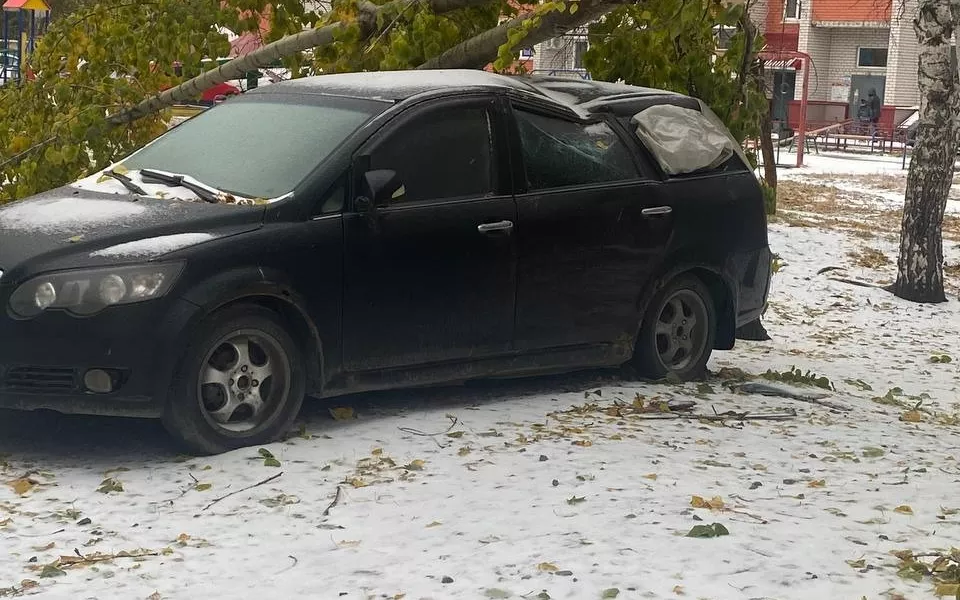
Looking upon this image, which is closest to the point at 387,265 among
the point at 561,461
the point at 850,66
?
the point at 561,461

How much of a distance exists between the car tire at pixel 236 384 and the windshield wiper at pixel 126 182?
95cm

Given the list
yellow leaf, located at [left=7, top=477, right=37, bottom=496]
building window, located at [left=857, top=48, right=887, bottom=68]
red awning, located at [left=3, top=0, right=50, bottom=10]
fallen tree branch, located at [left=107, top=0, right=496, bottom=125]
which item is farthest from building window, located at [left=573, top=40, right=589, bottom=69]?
building window, located at [left=857, top=48, right=887, bottom=68]

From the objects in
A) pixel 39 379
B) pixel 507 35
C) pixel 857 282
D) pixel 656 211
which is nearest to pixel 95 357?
pixel 39 379

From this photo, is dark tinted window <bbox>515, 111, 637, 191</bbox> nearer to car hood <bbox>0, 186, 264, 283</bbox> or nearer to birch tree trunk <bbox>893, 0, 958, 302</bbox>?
car hood <bbox>0, 186, 264, 283</bbox>

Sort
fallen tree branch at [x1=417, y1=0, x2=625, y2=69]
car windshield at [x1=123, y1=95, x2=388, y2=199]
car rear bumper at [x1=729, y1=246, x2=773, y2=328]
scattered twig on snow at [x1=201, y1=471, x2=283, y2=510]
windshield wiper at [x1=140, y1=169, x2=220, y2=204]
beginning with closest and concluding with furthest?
scattered twig on snow at [x1=201, y1=471, x2=283, y2=510], windshield wiper at [x1=140, y1=169, x2=220, y2=204], car windshield at [x1=123, y1=95, x2=388, y2=199], car rear bumper at [x1=729, y1=246, x2=773, y2=328], fallen tree branch at [x1=417, y1=0, x2=625, y2=69]

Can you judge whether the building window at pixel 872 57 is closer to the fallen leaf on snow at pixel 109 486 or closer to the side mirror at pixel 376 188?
the side mirror at pixel 376 188

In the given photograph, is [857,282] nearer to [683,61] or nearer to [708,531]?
[683,61]

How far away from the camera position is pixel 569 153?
8.13 m

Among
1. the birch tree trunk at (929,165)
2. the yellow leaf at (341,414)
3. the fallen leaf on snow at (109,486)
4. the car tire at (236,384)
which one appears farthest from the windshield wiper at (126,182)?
the birch tree trunk at (929,165)

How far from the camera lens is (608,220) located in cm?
819

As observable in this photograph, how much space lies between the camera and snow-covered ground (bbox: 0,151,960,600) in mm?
5145

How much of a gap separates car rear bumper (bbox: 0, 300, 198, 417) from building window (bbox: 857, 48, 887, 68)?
5281cm

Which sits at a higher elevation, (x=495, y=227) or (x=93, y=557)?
(x=495, y=227)

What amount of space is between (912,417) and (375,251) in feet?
11.4
